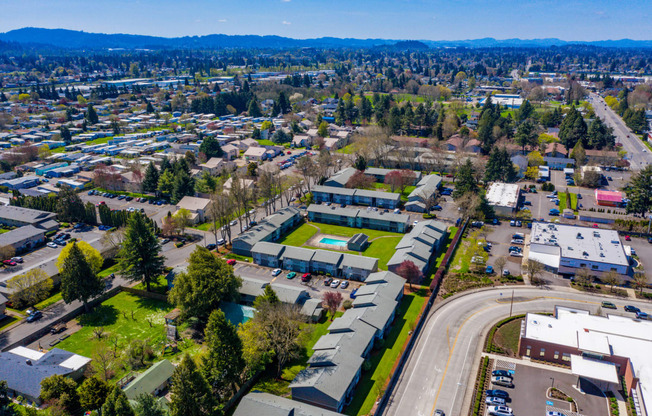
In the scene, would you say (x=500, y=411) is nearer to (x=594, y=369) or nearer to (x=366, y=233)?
(x=594, y=369)

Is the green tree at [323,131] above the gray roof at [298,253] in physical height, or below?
above

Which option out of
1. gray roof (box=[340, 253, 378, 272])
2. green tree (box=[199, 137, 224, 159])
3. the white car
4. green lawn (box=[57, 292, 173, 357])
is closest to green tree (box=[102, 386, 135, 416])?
green lawn (box=[57, 292, 173, 357])

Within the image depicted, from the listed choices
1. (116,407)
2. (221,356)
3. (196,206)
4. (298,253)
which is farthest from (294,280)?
(196,206)

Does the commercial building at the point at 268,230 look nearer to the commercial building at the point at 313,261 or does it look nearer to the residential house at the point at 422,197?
the commercial building at the point at 313,261

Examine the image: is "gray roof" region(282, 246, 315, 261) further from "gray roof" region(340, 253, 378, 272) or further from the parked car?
the parked car

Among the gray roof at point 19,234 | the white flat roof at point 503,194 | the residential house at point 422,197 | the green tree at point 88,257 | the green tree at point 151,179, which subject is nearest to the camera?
the green tree at point 88,257

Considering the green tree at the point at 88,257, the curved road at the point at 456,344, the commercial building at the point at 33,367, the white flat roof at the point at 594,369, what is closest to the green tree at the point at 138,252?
the green tree at the point at 88,257
